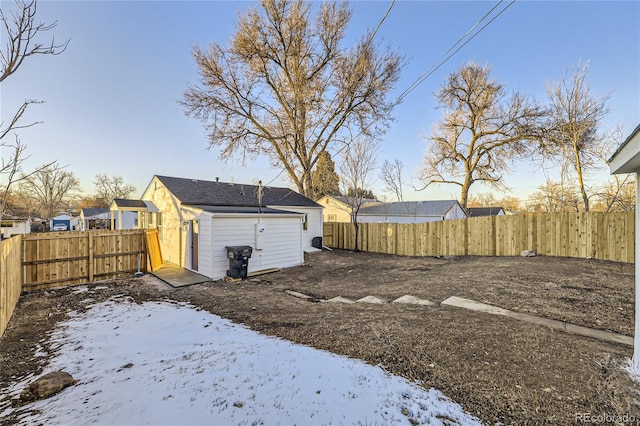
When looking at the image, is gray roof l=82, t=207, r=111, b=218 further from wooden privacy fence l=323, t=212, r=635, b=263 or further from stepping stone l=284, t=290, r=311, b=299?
stepping stone l=284, t=290, r=311, b=299

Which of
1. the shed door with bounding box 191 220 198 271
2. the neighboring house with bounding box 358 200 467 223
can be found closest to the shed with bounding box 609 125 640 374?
the shed door with bounding box 191 220 198 271


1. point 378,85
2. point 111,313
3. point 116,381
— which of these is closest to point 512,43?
point 378,85

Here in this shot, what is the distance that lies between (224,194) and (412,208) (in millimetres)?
20080

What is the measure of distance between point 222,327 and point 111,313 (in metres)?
2.69

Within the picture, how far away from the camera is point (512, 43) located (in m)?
9.01

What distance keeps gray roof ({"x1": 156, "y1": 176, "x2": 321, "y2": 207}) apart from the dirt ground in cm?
384

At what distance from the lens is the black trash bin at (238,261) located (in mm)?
8648

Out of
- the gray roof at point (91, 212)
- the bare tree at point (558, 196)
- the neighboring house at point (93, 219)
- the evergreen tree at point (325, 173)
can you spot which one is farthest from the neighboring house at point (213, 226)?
the gray roof at point (91, 212)

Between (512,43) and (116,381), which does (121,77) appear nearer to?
(116,381)

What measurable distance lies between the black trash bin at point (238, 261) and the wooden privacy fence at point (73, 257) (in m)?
3.31

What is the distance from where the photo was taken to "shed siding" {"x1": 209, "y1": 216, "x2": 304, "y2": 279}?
8.89m

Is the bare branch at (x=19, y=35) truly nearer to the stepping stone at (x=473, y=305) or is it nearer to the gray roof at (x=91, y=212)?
the stepping stone at (x=473, y=305)

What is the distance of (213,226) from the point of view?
8766mm

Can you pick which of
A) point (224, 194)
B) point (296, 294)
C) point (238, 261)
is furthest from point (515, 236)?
point (224, 194)
